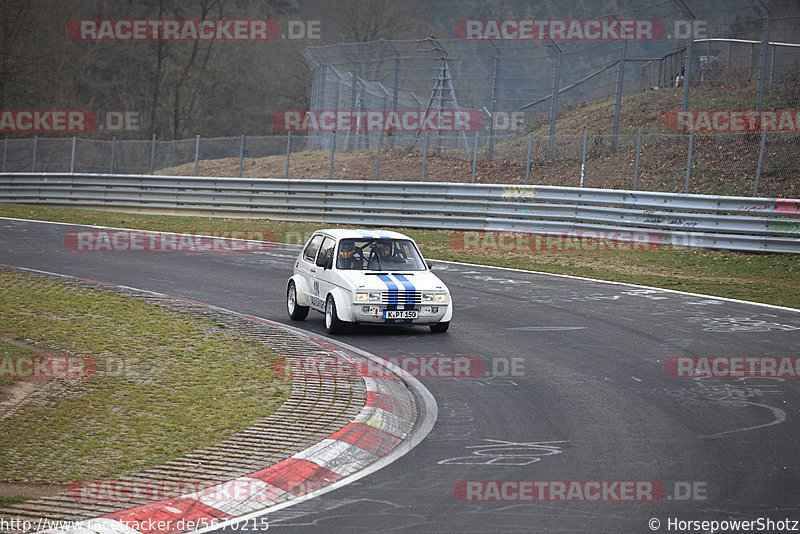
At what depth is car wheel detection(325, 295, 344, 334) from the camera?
12680 mm

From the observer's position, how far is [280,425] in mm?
7820

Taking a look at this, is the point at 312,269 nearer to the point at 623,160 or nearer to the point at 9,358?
the point at 9,358

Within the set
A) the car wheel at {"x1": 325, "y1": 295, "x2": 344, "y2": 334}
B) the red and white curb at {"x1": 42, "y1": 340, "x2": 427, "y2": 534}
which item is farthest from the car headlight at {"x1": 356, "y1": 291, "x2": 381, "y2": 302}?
the red and white curb at {"x1": 42, "y1": 340, "x2": 427, "y2": 534}

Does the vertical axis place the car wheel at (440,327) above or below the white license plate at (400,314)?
below

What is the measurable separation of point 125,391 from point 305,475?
290 centimetres

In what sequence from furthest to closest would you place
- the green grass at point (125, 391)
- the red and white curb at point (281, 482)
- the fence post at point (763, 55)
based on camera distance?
the fence post at point (763, 55)
the green grass at point (125, 391)
the red and white curb at point (281, 482)

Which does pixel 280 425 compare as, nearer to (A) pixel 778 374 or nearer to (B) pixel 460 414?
(B) pixel 460 414

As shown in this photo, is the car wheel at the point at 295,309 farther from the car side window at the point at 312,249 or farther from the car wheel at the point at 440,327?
the car wheel at the point at 440,327

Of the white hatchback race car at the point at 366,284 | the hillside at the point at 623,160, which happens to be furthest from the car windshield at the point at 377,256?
the hillside at the point at 623,160

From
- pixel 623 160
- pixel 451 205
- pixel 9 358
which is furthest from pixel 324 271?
pixel 623 160

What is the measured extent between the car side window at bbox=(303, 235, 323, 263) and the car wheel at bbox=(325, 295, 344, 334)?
4.65 ft

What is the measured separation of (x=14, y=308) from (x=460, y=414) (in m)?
7.57

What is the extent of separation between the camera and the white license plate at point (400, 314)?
12562 millimetres

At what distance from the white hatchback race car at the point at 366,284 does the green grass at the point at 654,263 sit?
6859 millimetres
